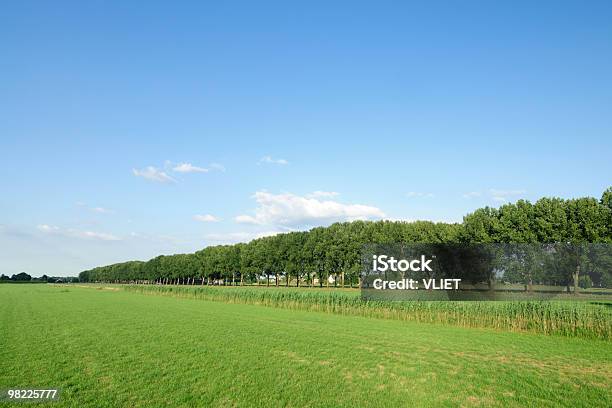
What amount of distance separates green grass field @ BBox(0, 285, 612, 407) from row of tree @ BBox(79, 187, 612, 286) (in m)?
48.5

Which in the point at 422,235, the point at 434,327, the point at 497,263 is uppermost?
the point at 422,235

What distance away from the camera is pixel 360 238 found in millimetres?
101125

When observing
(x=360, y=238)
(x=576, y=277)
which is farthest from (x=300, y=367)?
(x=360, y=238)

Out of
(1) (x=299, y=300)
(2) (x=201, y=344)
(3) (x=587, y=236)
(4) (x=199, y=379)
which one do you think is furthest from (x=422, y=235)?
(4) (x=199, y=379)

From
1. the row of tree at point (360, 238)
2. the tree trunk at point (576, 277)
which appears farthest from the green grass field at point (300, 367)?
the row of tree at point (360, 238)

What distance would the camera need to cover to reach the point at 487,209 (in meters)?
79.5

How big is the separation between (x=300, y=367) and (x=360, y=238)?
86116mm

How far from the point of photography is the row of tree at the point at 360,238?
6788cm

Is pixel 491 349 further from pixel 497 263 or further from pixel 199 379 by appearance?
pixel 497 263

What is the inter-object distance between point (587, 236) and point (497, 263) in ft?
44.7

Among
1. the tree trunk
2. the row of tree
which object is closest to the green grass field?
the tree trunk

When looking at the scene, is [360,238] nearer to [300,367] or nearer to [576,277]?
[576,277]

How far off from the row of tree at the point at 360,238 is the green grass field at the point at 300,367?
48.5 m

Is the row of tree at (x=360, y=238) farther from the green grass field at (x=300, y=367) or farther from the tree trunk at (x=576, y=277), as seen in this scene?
the green grass field at (x=300, y=367)
